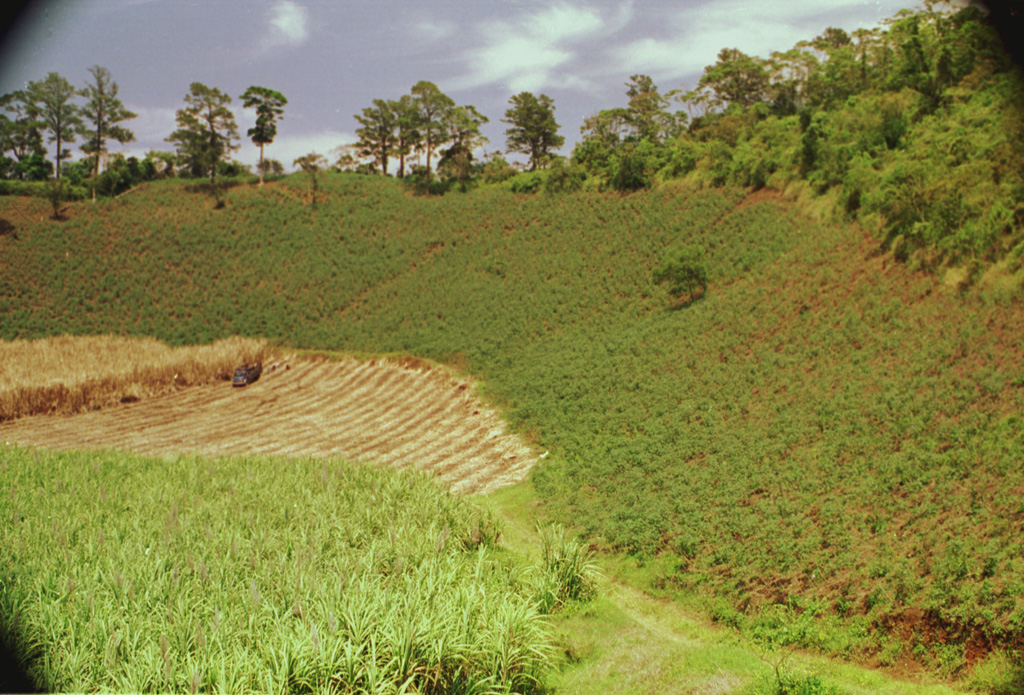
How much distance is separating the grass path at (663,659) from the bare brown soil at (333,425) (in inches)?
296

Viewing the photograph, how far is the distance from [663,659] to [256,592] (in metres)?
6.08

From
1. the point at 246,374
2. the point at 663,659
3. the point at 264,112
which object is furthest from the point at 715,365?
the point at 264,112

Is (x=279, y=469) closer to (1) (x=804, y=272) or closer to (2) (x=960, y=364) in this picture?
(2) (x=960, y=364)

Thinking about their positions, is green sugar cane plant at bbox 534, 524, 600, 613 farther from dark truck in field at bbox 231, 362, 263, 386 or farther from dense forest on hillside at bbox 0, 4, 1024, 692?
dark truck in field at bbox 231, 362, 263, 386

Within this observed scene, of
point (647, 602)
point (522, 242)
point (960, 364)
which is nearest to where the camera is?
point (647, 602)

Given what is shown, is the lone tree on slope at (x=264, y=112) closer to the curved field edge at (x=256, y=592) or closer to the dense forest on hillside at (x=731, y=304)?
the dense forest on hillside at (x=731, y=304)

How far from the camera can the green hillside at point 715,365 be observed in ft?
32.7

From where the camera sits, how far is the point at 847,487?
12.0 m

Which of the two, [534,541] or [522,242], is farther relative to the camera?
[522,242]

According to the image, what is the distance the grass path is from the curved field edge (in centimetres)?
81

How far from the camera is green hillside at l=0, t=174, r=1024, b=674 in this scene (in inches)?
392

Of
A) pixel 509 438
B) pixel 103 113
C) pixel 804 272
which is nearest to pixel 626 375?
pixel 509 438

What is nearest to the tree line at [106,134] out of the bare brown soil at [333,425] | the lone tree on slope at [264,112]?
the lone tree on slope at [264,112]

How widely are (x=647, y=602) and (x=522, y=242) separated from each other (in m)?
32.7
